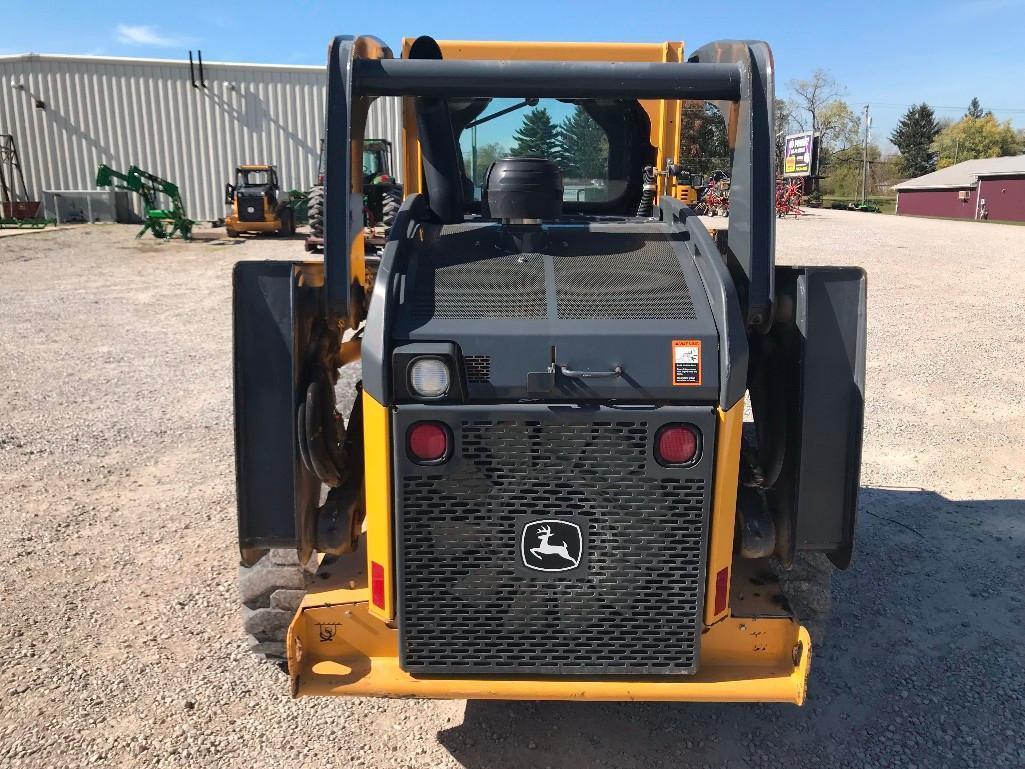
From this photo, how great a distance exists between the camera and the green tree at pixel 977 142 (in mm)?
72250

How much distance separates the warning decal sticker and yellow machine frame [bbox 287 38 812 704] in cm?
14

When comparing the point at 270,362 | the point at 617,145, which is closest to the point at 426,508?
the point at 270,362

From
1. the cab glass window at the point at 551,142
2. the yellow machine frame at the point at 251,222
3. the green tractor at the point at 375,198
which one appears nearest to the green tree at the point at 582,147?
the cab glass window at the point at 551,142

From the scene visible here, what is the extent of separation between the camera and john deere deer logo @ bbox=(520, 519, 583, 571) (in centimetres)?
257

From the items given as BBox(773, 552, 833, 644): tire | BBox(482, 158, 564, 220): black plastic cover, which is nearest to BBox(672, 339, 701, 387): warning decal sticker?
BBox(482, 158, 564, 220): black plastic cover

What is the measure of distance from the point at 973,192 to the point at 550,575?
56.8 metres

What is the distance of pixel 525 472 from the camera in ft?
8.25

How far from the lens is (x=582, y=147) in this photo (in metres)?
4.41

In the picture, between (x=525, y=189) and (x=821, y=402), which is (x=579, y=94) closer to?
(x=525, y=189)

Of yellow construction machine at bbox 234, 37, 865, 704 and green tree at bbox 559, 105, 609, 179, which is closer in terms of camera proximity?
yellow construction machine at bbox 234, 37, 865, 704

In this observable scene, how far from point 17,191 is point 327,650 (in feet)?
97.6

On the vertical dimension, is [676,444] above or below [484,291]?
below

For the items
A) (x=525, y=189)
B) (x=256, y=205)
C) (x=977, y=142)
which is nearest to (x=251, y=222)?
(x=256, y=205)

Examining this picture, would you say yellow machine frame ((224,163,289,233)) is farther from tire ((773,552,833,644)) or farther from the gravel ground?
tire ((773,552,833,644))
